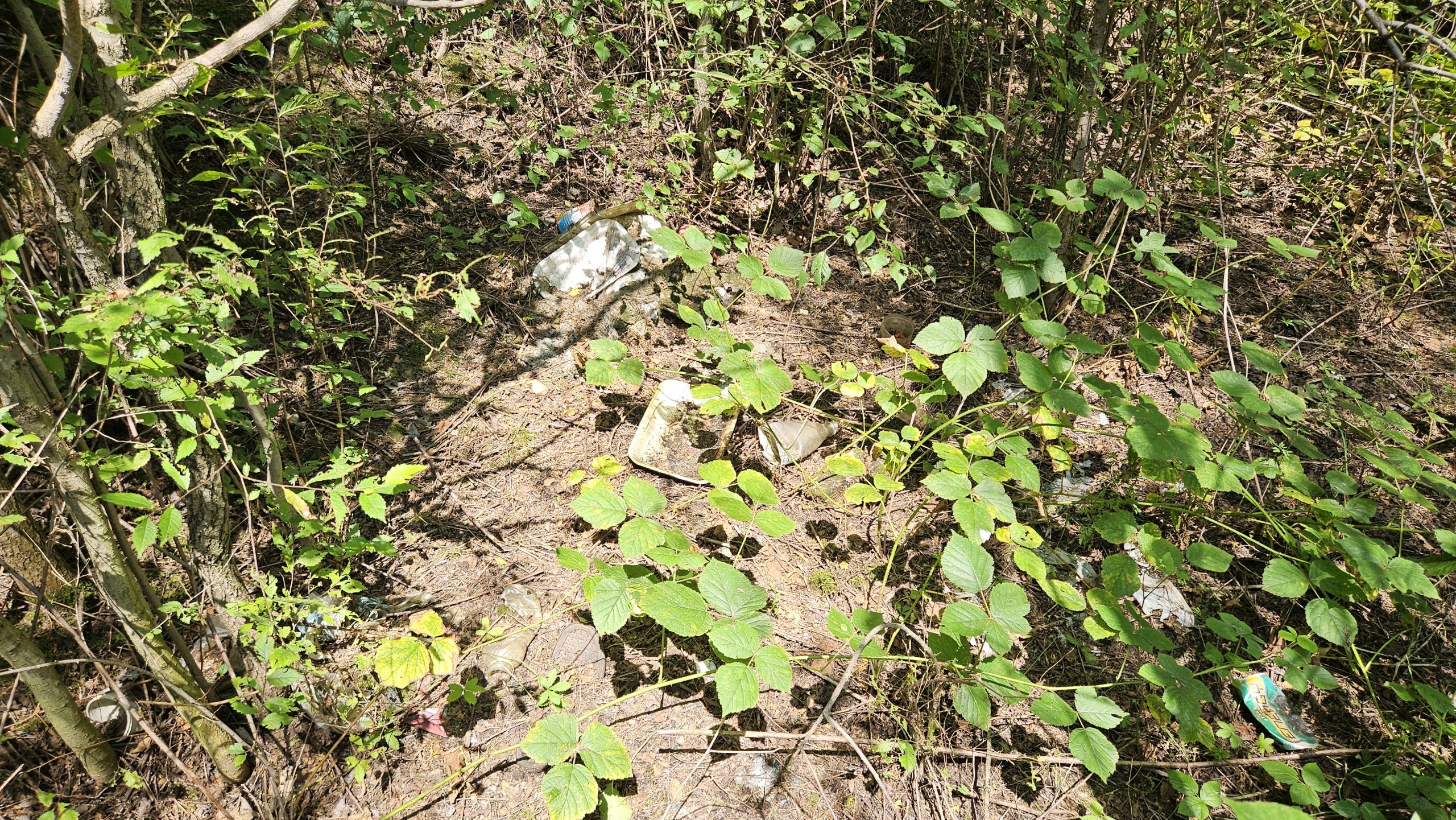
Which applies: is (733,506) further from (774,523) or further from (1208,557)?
(1208,557)

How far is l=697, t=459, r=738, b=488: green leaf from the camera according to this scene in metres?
1.81

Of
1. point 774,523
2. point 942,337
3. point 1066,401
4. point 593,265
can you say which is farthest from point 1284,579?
point 593,265

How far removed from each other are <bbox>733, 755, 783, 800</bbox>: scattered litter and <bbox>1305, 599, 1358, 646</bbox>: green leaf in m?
1.29

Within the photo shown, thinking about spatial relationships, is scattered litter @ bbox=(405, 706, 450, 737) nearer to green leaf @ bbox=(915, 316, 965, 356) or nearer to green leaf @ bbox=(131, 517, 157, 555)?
green leaf @ bbox=(131, 517, 157, 555)

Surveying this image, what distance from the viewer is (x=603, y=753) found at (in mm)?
1437

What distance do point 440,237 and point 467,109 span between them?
33.4 inches

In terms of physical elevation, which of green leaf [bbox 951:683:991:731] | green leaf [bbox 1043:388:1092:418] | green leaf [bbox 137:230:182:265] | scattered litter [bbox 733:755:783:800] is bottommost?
scattered litter [bbox 733:755:783:800]

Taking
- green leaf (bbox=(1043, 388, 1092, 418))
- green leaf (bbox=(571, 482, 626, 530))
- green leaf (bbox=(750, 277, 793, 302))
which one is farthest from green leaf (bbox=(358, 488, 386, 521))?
green leaf (bbox=(1043, 388, 1092, 418))

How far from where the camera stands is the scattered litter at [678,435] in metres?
2.30

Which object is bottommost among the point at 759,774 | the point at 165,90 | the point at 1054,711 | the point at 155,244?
the point at 759,774

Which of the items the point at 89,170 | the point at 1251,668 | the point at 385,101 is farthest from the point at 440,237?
the point at 1251,668

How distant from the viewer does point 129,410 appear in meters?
1.31

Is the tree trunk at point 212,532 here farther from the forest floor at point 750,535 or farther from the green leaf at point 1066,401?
the green leaf at point 1066,401

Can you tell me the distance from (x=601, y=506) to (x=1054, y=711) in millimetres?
1063
